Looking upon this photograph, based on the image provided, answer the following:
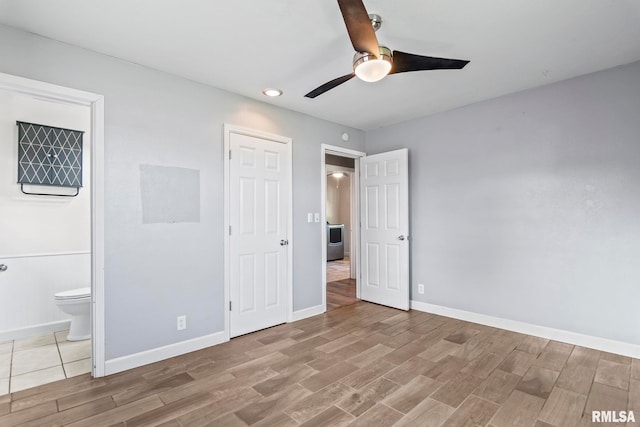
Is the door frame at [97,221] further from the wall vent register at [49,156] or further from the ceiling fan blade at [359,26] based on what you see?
the ceiling fan blade at [359,26]

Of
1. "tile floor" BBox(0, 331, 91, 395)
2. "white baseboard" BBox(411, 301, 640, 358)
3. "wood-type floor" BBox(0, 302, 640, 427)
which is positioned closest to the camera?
"wood-type floor" BBox(0, 302, 640, 427)

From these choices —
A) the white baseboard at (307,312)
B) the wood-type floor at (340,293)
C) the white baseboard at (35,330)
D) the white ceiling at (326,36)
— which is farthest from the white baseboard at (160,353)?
the white ceiling at (326,36)

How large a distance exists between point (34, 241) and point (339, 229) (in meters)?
6.38

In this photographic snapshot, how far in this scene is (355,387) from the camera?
7.43 feet

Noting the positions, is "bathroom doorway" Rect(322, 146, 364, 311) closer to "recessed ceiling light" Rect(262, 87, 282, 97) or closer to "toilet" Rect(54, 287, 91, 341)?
"recessed ceiling light" Rect(262, 87, 282, 97)

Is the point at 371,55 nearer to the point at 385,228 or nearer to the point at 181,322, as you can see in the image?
the point at 181,322

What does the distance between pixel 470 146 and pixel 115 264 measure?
379cm

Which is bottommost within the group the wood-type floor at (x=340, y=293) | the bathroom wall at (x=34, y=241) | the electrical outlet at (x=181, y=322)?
the wood-type floor at (x=340, y=293)

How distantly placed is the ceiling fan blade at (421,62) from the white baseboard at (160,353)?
2820mm

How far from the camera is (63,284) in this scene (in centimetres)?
345

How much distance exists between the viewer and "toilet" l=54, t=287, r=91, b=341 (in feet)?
9.88

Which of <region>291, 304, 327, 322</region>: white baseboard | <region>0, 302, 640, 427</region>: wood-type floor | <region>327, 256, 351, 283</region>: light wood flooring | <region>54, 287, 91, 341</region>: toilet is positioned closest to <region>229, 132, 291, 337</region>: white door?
<region>291, 304, 327, 322</region>: white baseboard

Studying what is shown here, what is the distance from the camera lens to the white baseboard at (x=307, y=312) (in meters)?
3.72

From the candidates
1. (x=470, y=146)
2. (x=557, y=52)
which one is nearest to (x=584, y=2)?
(x=557, y=52)
